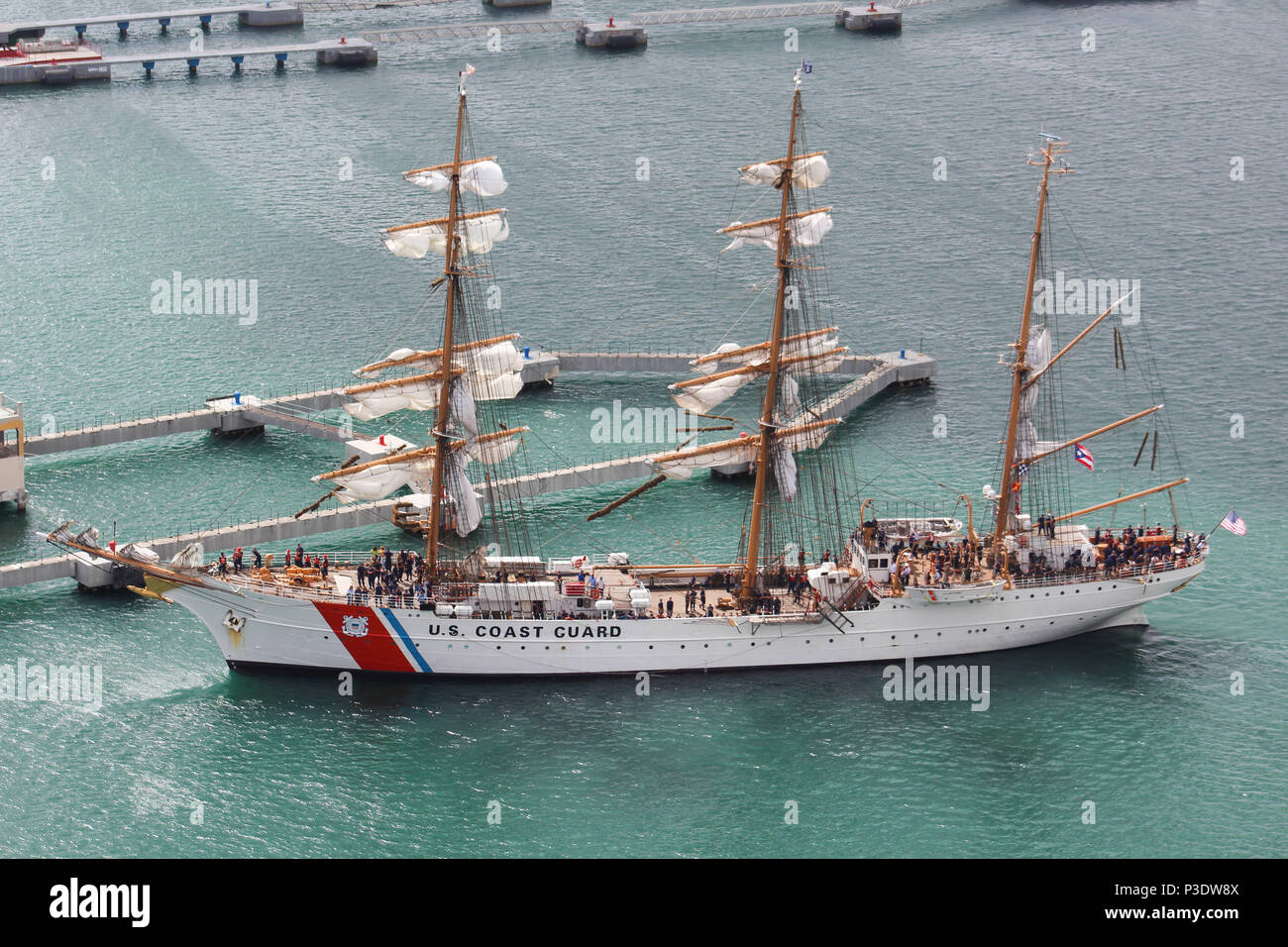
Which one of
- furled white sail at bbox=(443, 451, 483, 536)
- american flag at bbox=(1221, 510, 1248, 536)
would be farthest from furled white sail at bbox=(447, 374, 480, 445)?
american flag at bbox=(1221, 510, 1248, 536)

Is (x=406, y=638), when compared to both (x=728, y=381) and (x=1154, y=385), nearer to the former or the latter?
(x=728, y=381)

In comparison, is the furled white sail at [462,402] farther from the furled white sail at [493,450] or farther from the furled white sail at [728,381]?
the furled white sail at [728,381]

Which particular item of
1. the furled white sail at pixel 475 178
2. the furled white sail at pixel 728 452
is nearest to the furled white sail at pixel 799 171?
the furled white sail at pixel 475 178

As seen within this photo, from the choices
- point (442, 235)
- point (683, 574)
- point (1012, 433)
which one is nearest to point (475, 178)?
point (442, 235)

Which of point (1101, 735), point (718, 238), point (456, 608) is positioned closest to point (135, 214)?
point (718, 238)

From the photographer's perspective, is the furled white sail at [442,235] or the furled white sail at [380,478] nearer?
the furled white sail at [442,235]

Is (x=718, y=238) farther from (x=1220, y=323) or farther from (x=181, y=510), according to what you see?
(x=181, y=510)
